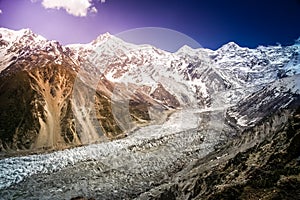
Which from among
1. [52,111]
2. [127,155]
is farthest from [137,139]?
[52,111]

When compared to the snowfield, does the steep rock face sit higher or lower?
higher

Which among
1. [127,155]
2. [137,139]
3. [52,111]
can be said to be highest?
[52,111]

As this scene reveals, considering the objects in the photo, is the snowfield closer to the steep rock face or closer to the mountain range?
the mountain range

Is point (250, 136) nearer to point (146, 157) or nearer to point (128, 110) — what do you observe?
point (146, 157)

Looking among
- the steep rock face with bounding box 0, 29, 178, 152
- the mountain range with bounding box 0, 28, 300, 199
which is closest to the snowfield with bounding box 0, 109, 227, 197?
the mountain range with bounding box 0, 28, 300, 199

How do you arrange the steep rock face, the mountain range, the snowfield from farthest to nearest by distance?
the steep rock face → the snowfield → the mountain range

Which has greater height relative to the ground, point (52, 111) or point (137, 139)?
point (52, 111)

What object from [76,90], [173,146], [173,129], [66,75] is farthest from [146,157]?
[66,75]

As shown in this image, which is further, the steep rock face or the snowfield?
the steep rock face

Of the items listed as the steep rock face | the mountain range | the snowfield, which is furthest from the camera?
the steep rock face

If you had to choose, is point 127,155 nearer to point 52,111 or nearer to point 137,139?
point 137,139

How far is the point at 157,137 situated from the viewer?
338ft

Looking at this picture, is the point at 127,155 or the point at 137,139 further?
the point at 137,139

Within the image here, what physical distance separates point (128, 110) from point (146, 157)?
7110 cm
